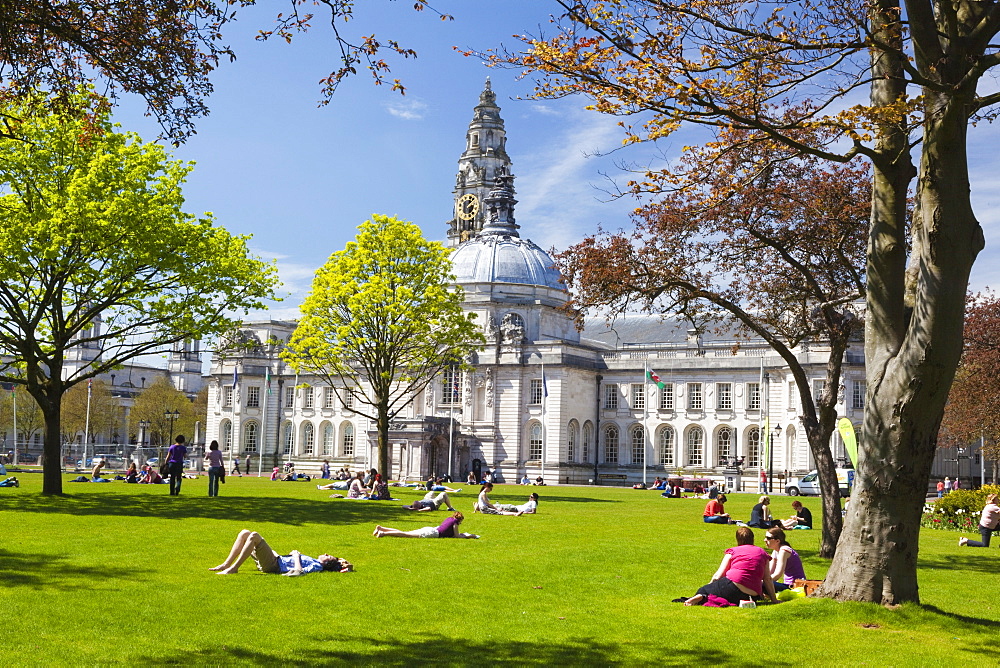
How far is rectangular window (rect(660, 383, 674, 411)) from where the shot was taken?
80.9m

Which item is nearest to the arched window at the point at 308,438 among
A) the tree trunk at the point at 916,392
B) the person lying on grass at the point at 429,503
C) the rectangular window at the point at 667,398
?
the rectangular window at the point at 667,398

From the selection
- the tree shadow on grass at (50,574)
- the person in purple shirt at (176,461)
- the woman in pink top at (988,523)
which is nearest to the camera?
the tree shadow on grass at (50,574)

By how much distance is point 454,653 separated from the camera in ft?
32.9

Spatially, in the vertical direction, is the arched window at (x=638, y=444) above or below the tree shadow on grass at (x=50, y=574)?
above

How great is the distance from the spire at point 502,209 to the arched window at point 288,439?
24.8 meters

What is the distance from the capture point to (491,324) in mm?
84500

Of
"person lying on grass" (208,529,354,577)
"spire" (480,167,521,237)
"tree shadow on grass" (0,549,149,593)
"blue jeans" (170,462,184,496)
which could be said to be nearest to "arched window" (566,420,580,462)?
"spire" (480,167,521,237)

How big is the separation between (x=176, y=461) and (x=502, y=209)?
66.0m

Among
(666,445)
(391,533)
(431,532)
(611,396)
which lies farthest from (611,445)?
(391,533)

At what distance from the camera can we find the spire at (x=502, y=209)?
92688 mm

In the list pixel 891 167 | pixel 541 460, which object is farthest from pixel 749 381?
pixel 891 167

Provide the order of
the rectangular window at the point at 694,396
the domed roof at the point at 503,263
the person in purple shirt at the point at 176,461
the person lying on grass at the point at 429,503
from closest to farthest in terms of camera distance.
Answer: the person lying on grass at the point at 429,503
the person in purple shirt at the point at 176,461
the rectangular window at the point at 694,396
the domed roof at the point at 503,263

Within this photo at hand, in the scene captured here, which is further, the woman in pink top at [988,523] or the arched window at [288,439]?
the arched window at [288,439]

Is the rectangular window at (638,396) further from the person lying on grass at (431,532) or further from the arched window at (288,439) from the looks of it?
the person lying on grass at (431,532)
